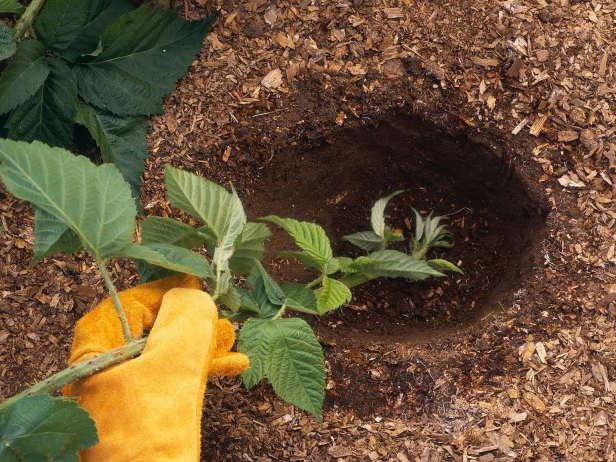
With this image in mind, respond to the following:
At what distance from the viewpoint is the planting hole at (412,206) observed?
2283 mm

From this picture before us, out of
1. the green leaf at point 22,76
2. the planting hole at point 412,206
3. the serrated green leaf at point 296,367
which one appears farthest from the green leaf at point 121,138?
the serrated green leaf at point 296,367

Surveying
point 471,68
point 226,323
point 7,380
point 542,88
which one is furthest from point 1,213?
point 542,88

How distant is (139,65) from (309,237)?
949 millimetres

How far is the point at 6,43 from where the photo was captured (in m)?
2.11

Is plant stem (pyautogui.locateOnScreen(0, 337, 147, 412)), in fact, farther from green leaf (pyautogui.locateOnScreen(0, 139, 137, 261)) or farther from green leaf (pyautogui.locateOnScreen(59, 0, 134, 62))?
green leaf (pyautogui.locateOnScreen(59, 0, 134, 62))

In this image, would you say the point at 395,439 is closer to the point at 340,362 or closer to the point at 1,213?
the point at 340,362

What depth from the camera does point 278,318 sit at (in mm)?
1563

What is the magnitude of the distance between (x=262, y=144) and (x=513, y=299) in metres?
0.94

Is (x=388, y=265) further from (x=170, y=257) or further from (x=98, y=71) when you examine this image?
(x=98, y=71)

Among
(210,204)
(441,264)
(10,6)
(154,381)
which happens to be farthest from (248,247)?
(10,6)

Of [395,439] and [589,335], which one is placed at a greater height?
[589,335]

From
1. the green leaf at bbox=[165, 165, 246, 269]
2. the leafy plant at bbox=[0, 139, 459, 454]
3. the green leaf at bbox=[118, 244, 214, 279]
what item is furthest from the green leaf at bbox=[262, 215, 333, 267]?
the green leaf at bbox=[118, 244, 214, 279]

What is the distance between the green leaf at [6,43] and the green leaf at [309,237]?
3.40 ft

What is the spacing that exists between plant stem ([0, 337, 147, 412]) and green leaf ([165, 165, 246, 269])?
0.24m
